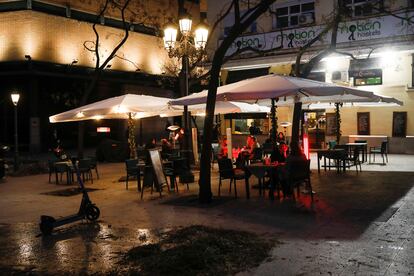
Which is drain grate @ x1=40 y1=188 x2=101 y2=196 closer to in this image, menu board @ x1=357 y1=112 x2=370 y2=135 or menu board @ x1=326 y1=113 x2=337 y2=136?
menu board @ x1=326 y1=113 x2=337 y2=136

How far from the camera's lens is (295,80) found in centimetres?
1068

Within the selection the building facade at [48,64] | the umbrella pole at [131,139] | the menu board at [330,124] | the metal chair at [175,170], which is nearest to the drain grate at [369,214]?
the metal chair at [175,170]

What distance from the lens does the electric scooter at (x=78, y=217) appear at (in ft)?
25.9

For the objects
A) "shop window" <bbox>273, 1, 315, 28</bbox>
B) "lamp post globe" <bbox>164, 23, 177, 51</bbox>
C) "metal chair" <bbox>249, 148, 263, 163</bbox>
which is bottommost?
"metal chair" <bbox>249, 148, 263, 163</bbox>

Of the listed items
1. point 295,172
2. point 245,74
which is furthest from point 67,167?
point 245,74

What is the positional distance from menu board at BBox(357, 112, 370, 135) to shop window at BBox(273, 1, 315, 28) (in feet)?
16.7

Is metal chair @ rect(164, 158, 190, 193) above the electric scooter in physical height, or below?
above

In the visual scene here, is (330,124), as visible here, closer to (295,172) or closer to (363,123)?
(363,123)

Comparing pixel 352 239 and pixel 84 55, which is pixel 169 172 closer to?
pixel 352 239

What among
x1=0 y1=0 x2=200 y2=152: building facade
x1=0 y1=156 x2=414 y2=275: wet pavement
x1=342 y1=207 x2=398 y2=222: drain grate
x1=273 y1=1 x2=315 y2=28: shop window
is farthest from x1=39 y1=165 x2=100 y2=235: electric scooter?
x1=0 y1=0 x2=200 y2=152: building facade

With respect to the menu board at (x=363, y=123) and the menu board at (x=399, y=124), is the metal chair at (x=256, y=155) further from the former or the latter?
the menu board at (x=399, y=124)

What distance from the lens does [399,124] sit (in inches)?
835

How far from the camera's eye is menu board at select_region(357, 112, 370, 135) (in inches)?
872

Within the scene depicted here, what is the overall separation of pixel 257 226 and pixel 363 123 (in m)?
15.9
